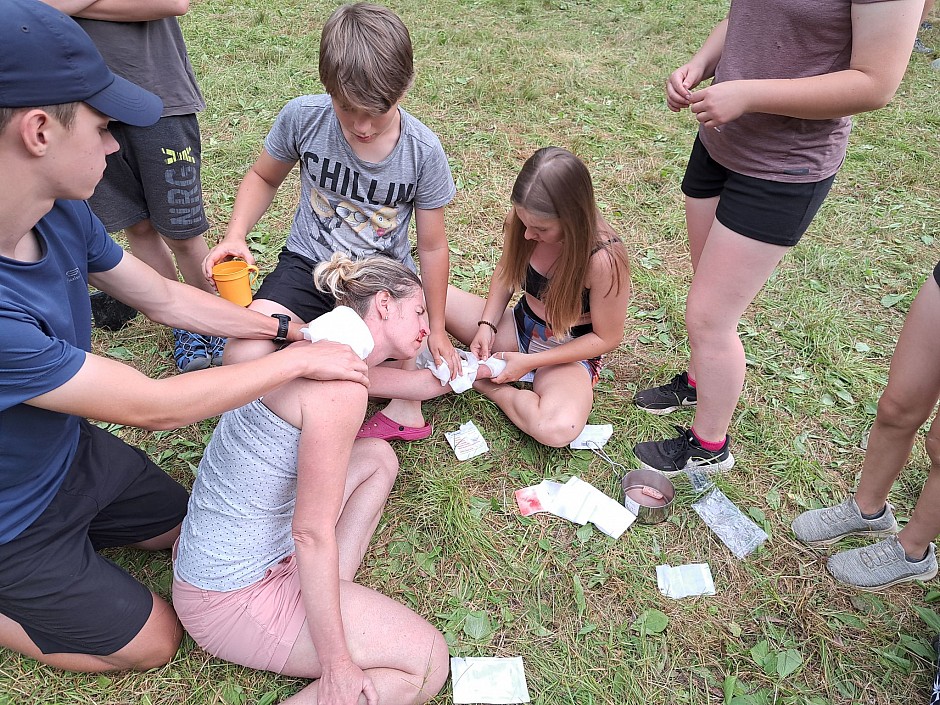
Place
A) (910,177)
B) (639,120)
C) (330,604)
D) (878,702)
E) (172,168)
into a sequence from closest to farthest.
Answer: (330,604) → (878,702) → (172,168) → (910,177) → (639,120)

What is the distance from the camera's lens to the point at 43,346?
59.5 inches

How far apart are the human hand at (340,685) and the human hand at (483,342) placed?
165 centimetres

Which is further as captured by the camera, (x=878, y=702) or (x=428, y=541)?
(x=428, y=541)

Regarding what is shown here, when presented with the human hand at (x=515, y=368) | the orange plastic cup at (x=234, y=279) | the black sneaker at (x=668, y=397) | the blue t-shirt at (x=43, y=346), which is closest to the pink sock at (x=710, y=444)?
the black sneaker at (x=668, y=397)

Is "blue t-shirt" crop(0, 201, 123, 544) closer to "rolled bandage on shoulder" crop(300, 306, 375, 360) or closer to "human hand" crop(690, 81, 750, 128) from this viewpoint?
"rolled bandage on shoulder" crop(300, 306, 375, 360)

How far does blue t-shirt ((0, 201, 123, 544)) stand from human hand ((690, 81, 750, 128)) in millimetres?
1907

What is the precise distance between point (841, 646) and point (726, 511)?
0.63 metres

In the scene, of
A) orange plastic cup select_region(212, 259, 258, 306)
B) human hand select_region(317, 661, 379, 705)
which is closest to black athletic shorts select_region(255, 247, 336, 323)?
orange plastic cup select_region(212, 259, 258, 306)

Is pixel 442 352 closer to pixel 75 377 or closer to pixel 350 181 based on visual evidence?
pixel 350 181

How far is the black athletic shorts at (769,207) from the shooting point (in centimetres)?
218

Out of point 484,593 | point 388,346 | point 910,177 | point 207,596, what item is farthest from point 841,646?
point 910,177

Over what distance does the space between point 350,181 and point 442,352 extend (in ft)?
2.86

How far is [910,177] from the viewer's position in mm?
5172

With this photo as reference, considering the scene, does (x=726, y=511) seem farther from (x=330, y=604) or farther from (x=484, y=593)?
(x=330, y=604)
